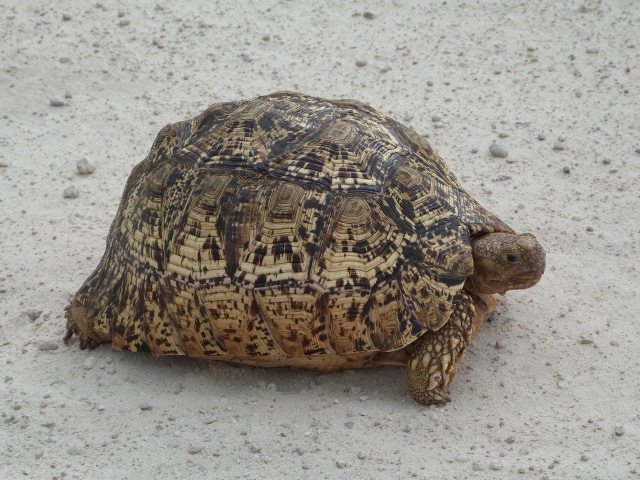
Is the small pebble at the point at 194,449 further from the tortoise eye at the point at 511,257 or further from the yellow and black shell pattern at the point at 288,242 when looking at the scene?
the tortoise eye at the point at 511,257

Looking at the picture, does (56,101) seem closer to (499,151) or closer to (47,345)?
(47,345)

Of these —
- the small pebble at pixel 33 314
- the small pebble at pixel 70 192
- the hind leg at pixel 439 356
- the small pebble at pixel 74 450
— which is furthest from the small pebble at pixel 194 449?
the small pebble at pixel 70 192

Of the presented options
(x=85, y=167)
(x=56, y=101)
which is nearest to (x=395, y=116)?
(x=85, y=167)

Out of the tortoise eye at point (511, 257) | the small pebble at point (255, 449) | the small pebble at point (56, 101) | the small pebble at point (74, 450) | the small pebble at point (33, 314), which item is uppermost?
the tortoise eye at point (511, 257)

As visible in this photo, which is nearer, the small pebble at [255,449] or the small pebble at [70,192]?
the small pebble at [255,449]

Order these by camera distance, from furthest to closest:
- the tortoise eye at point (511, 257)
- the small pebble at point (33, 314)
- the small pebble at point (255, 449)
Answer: the small pebble at point (33, 314) < the tortoise eye at point (511, 257) < the small pebble at point (255, 449)

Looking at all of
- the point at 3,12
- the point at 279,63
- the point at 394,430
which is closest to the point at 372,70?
the point at 279,63

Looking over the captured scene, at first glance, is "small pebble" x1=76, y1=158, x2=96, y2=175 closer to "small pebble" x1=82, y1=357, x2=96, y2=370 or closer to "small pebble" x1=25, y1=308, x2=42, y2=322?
"small pebble" x1=25, y1=308, x2=42, y2=322
